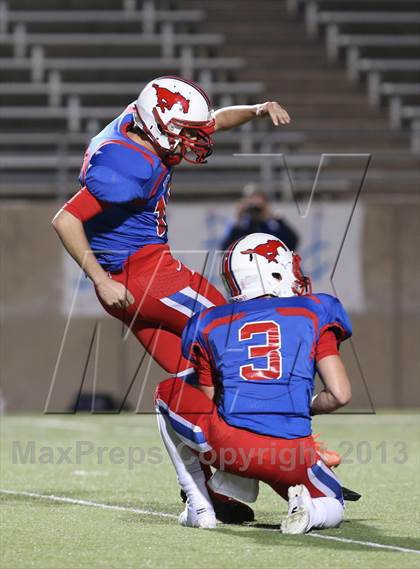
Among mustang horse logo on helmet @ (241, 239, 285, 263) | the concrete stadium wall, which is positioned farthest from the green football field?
the concrete stadium wall

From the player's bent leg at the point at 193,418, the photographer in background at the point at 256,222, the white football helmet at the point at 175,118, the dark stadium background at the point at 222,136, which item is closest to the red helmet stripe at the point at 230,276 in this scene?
the player's bent leg at the point at 193,418

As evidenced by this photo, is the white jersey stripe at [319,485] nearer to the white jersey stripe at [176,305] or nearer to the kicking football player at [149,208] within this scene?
the kicking football player at [149,208]

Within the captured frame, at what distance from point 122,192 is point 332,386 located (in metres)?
1.14

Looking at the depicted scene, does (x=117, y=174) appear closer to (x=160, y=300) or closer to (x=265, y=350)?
(x=160, y=300)

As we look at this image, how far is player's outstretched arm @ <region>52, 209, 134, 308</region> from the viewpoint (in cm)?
486

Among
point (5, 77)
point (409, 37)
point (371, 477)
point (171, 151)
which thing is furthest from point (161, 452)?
point (409, 37)

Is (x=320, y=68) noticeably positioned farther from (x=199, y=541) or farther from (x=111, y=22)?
(x=199, y=541)

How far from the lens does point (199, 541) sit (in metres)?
4.54

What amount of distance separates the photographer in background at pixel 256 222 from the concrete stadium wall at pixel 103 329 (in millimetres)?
1809

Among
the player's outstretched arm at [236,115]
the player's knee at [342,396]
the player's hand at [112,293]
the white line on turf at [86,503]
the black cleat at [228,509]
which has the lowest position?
the white line on turf at [86,503]

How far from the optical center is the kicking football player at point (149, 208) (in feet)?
16.6

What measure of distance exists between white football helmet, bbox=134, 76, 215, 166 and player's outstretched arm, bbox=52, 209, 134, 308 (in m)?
0.53

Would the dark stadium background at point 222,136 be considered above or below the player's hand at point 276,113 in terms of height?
below

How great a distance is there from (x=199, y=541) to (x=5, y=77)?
34.3 ft
